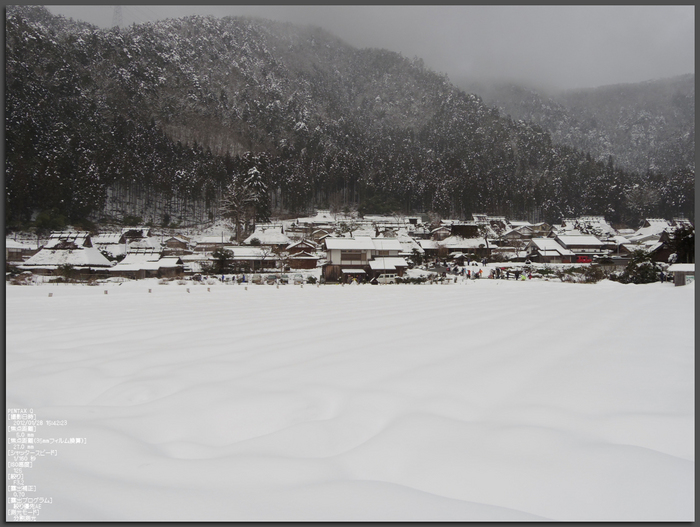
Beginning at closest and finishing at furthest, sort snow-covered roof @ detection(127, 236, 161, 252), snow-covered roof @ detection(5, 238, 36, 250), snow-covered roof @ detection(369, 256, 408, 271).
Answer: snow-covered roof @ detection(5, 238, 36, 250) → snow-covered roof @ detection(369, 256, 408, 271) → snow-covered roof @ detection(127, 236, 161, 252)

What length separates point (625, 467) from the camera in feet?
5.17

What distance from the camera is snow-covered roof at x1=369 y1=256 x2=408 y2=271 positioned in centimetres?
2378

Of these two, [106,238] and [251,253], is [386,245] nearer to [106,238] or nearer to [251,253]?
[251,253]

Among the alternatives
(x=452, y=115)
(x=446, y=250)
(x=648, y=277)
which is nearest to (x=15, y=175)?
(x=446, y=250)

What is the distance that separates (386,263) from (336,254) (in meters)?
3.47

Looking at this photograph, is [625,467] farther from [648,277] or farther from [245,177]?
[245,177]

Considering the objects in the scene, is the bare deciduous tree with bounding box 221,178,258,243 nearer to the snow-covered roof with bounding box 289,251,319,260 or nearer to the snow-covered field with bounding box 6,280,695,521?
the snow-covered roof with bounding box 289,251,319,260

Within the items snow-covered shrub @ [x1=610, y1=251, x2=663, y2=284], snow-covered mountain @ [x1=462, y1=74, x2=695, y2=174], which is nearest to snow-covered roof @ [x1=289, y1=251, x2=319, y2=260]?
snow-covered shrub @ [x1=610, y1=251, x2=663, y2=284]

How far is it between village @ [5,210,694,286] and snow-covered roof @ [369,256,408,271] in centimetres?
6

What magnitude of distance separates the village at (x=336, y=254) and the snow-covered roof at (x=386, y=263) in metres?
0.06

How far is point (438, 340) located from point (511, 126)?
9527cm

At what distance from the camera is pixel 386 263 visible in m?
24.4

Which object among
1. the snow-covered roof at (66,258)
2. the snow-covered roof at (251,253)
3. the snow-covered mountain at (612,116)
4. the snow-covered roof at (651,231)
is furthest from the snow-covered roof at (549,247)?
the snow-covered mountain at (612,116)

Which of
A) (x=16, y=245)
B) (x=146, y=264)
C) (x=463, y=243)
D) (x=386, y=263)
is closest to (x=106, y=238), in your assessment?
(x=16, y=245)
